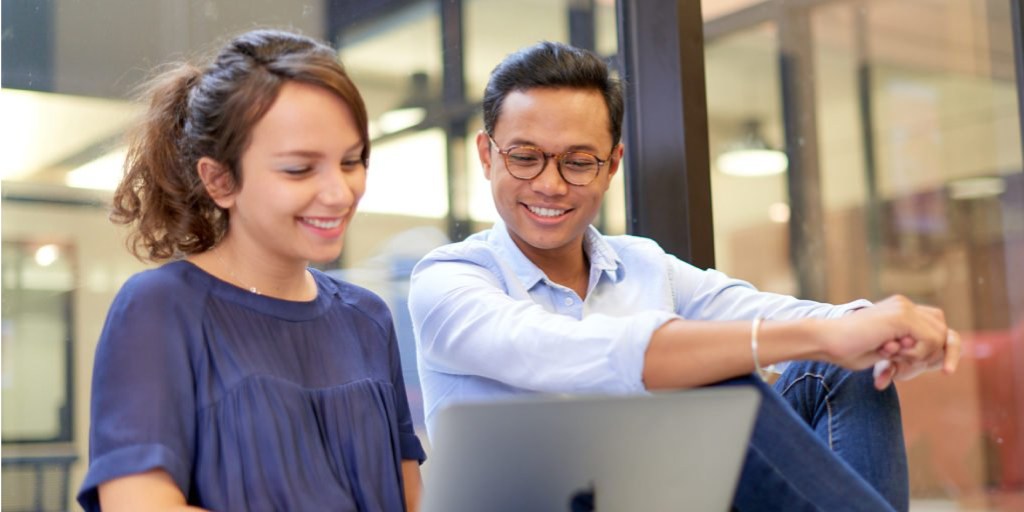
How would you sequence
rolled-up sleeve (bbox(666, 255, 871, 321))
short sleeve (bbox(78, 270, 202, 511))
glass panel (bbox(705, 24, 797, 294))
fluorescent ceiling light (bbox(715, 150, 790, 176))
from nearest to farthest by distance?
1. short sleeve (bbox(78, 270, 202, 511))
2. rolled-up sleeve (bbox(666, 255, 871, 321))
3. glass panel (bbox(705, 24, 797, 294))
4. fluorescent ceiling light (bbox(715, 150, 790, 176))

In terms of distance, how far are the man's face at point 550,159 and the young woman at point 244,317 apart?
1.28 ft

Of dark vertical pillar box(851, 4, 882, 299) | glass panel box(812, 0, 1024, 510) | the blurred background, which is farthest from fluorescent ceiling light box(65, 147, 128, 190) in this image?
dark vertical pillar box(851, 4, 882, 299)

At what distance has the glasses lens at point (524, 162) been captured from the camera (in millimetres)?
1806

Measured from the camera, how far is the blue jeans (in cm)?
141

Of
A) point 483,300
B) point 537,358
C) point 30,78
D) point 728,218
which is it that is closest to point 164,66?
point 30,78

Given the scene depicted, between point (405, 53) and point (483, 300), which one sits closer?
point (483, 300)

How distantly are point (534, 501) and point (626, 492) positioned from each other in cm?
10

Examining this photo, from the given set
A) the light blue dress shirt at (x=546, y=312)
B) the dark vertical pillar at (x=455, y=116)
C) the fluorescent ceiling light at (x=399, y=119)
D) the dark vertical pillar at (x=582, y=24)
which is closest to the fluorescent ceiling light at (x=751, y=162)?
the dark vertical pillar at (x=582, y=24)

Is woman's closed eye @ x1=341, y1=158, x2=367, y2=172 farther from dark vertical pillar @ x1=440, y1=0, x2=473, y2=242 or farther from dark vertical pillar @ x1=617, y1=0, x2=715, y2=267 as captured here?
dark vertical pillar @ x1=617, y1=0, x2=715, y2=267

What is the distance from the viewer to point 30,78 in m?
1.65

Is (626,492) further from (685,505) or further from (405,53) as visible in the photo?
(405,53)

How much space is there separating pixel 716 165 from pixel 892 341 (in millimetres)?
3342

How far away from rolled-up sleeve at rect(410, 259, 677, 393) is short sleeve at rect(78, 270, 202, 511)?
15.5 inches

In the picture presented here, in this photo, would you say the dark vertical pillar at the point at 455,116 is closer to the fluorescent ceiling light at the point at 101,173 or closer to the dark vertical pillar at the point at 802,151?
the fluorescent ceiling light at the point at 101,173
